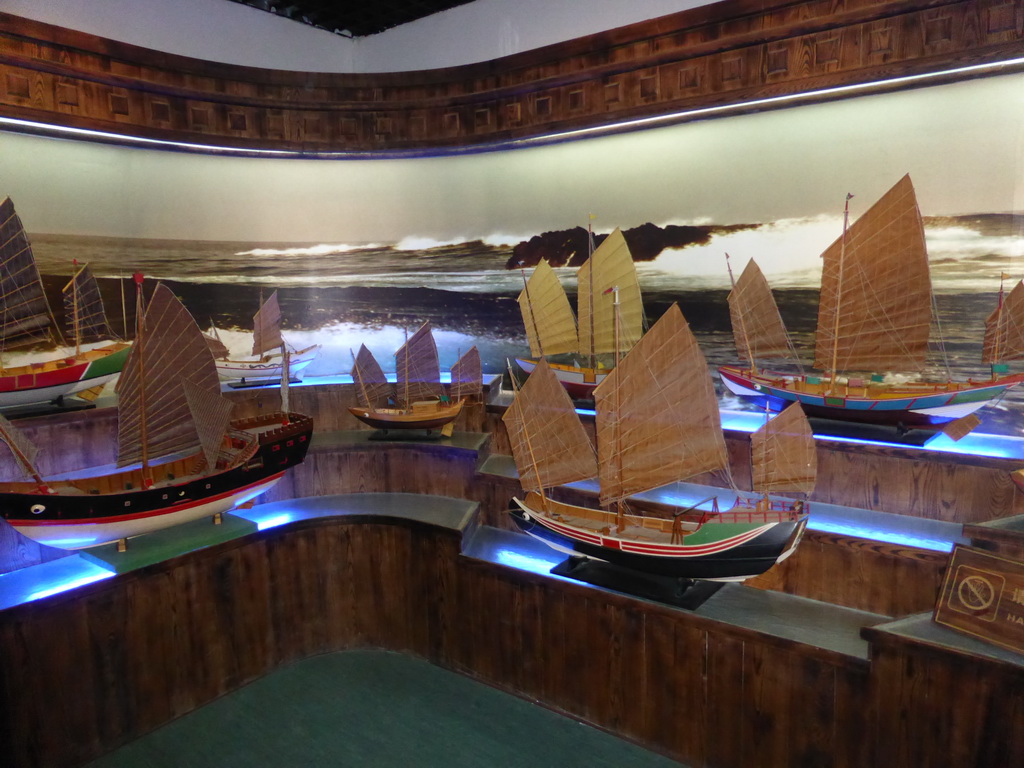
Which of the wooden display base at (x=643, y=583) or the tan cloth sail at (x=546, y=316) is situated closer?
the wooden display base at (x=643, y=583)

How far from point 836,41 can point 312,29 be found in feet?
13.6

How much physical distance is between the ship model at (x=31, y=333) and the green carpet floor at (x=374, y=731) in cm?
212

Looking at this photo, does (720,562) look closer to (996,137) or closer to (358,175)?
(996,137)

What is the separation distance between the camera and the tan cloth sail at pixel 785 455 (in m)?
2.84

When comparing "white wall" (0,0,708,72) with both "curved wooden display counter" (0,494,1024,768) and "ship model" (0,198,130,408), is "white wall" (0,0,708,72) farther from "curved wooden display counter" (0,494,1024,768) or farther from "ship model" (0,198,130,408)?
"curved wooden display counter" (0,494,1024,768)

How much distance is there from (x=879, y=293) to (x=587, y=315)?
185cm

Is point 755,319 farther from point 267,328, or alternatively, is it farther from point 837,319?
point 267,328

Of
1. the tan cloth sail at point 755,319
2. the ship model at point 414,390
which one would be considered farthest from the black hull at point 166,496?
the tan cloth sail at point 755,319

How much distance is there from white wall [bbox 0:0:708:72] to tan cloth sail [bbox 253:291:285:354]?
1977 mm

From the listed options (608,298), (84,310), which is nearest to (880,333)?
(608,298)

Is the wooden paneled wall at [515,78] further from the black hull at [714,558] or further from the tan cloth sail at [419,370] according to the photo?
the black hull at [714,558]

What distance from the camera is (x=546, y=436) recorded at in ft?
10.9

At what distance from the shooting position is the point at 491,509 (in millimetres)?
4074

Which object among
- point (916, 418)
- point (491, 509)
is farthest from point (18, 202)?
point (916, 418)
